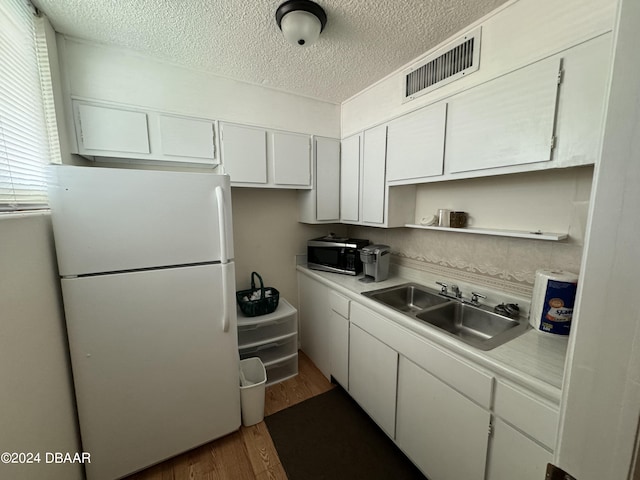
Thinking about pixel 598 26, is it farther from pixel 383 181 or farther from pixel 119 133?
pixel 119 133

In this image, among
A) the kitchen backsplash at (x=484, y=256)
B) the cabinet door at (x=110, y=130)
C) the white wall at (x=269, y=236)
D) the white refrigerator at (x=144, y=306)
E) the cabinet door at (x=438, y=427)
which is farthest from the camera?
the white wall at (x=269, y=236)

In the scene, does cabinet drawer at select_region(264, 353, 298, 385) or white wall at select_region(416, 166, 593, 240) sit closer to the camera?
white wall at select_region(416, 166, 593, 240)

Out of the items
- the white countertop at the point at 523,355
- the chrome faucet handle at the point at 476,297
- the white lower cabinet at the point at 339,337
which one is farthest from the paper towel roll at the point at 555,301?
the white lower cabinet at the point at 339,337

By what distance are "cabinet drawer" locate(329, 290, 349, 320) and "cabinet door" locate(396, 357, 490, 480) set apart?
55 cm

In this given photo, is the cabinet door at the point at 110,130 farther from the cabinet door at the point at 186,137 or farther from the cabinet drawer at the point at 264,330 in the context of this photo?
the cabinet drawer at the point at 264,330

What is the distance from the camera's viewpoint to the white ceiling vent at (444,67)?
134 cm

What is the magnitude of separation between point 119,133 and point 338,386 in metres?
2.46

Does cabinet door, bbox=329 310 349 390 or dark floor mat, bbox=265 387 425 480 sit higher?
cabinet door, bbox=329 310 349 390

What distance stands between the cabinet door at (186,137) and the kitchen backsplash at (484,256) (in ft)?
5.62

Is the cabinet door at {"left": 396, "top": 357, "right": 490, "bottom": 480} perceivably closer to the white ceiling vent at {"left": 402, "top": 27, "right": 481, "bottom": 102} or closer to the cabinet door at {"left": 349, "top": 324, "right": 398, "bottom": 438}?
the cabinet door at {"left": 349, "top": 324, "right": 398, "bottom": 438}

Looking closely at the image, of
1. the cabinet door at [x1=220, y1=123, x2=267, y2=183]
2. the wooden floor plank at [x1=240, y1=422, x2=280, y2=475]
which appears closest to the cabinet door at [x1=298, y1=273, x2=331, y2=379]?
the wooden floor plank at [x1=240, y1=422, x2=280, y2=475]

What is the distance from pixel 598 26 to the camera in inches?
36.7

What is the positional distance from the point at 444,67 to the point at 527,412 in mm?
1766

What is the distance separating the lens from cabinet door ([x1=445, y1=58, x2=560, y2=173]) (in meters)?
1.08
